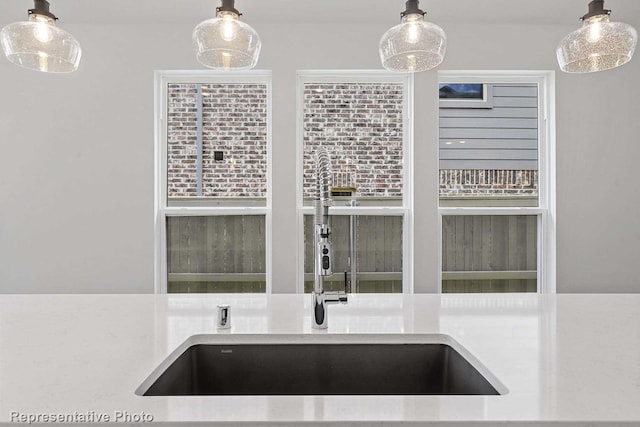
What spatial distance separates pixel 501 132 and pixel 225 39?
8.25 ft

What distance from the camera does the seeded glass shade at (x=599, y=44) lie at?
56.6 inches

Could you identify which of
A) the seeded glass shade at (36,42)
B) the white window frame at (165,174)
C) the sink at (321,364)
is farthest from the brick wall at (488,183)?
the seeded glass shade at (36,42)

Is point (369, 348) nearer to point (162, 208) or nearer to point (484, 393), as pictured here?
point (484, 393)

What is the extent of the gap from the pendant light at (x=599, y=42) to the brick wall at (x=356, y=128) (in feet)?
5.83

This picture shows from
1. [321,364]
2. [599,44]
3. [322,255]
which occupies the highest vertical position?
[599,44]

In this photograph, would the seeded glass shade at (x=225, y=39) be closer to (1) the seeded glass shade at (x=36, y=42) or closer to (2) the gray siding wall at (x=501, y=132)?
(1) the seeded glass shade at (x=36, y=42)

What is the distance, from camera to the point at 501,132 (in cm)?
336

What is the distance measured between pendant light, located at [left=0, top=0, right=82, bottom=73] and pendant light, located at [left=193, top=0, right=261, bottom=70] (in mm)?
445

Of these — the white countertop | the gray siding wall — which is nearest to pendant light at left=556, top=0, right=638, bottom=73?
the white countertop

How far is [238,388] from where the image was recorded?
1184 mm

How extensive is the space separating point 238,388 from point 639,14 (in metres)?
3.50

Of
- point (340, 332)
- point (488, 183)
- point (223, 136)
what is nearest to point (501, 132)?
point (488, 183)

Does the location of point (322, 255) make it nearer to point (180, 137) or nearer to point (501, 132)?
point (180, 137)

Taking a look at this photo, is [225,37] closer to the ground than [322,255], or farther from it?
farther from it
